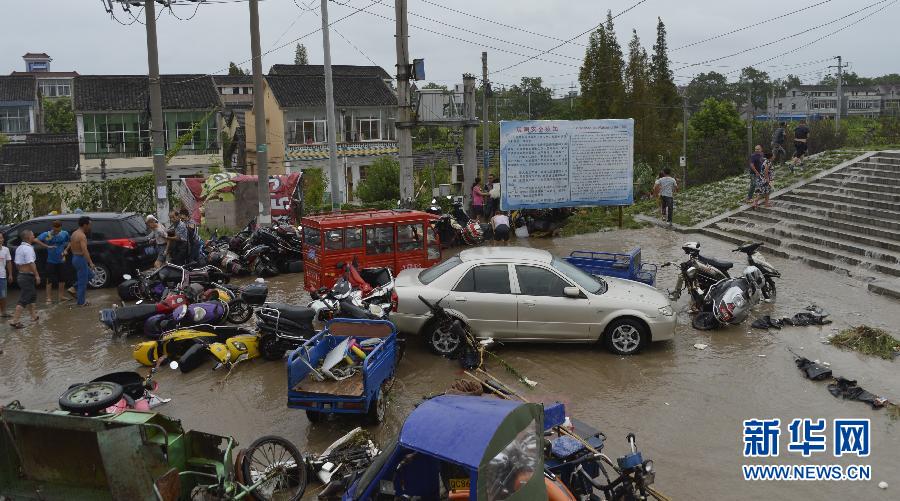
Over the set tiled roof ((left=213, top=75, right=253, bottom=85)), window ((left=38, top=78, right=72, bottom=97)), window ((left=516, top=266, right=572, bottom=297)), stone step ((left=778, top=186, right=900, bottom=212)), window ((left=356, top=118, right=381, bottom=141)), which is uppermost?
window ((left=38, top=78, right=72, bottom=97))

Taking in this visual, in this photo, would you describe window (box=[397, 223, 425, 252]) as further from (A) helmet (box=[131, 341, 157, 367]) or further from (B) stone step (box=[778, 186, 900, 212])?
(B) stone step (box=[778, 186, 900, 212])

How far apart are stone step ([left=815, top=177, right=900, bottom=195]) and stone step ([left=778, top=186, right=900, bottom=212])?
0.34 meters

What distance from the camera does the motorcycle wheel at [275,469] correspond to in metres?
6.09

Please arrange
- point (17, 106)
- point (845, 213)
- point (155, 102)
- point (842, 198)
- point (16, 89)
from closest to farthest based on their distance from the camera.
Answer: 1. point (845, 213)
2. point (842, 198)
3. point (155, 102)
4. point (17, 106)
5. point (16, 89)

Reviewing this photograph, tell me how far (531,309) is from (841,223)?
10.4 metres

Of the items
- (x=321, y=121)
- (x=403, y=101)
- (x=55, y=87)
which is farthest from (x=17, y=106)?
(x=403, y=101)

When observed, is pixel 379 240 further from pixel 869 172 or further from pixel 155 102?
pixel 869 172

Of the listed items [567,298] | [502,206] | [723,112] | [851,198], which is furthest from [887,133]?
[567,298]

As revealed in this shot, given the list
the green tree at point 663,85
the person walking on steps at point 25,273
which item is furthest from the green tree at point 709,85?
the person walking on steps at point 25,273

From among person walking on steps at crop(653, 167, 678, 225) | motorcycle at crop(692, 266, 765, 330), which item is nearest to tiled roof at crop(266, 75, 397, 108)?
person walking on steps at crop(653, 167, 678, 225)

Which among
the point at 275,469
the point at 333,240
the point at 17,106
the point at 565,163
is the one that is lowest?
the point at 275,469

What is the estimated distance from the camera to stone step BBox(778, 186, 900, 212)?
16.4 m

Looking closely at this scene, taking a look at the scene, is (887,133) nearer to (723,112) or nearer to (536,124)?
(723,112)

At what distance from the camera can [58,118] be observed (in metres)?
56.4
